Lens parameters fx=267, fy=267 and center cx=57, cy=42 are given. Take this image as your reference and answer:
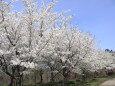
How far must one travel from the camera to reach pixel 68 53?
20016 mm

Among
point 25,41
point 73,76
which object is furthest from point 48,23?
point 73,76

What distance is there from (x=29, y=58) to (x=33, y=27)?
1779mm

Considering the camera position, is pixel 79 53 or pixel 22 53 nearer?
pixel 22 53

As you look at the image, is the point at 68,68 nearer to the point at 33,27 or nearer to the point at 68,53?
the point at 68,53

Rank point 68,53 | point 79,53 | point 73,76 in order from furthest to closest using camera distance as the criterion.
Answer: point 73,76
point 79,53
point 68,53

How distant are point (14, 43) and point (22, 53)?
2.22 feet

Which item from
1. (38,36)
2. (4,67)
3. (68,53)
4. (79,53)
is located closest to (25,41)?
(38,36)

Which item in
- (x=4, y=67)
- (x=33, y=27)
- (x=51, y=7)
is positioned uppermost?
(x=51, y=7)

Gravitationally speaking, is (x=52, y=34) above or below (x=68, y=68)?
above

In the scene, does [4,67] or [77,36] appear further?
[77,36]

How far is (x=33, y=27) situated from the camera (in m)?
14.3

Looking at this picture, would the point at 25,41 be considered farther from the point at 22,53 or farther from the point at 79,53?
the point at 79,53

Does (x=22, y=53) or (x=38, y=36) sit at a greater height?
(x=38, y=36)

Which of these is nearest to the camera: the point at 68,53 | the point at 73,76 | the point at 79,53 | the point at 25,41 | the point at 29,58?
the point at 29,58
